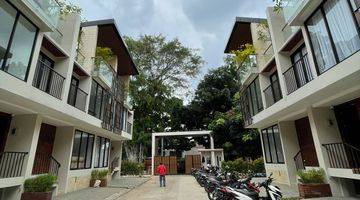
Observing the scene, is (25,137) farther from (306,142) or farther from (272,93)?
(306,142)

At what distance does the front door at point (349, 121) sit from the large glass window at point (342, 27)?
2480 mm

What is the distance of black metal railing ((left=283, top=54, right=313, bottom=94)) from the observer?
9945 millimetres

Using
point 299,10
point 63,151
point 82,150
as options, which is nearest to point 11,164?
point 63,151

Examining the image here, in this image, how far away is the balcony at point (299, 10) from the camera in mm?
8212

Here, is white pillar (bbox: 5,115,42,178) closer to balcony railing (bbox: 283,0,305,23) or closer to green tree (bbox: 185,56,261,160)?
balcony railing (bbox: 283,0,305,23)

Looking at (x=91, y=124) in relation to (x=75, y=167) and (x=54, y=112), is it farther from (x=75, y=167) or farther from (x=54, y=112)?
(x=54, y=112)

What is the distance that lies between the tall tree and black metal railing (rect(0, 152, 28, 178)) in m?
21.2

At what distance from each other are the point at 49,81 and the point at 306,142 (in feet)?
39.8

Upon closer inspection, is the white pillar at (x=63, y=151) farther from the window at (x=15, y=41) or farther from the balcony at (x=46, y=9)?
the balcony at (x=46, y=9)

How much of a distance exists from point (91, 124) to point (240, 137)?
14676 mm

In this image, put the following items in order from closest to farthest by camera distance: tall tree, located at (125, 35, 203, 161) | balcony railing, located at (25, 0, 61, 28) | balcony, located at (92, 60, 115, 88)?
balcony railing, located at (25, 0, 61, 28)
balcony, located at (92, 60, 115, 88)
tall tree, located at (125, 35, 203, 161)

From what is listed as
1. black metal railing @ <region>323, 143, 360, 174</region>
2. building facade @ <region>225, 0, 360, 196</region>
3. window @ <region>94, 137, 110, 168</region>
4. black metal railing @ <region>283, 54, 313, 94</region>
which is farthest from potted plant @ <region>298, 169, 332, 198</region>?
window @ <region>94, 137, 110, 168</region>

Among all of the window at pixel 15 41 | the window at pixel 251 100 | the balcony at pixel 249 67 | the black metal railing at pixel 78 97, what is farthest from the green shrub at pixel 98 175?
the balcony at pixel 249 67

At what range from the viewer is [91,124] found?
→ 44.3 feet
